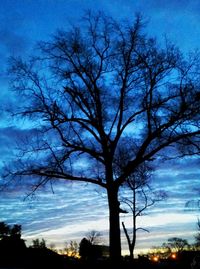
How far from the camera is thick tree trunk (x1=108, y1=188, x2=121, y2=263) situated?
2011 centimetres

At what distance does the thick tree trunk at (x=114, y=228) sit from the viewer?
20.1 metres

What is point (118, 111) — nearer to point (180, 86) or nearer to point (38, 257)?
point (180, 86)

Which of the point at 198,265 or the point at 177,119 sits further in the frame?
the point at 198,265

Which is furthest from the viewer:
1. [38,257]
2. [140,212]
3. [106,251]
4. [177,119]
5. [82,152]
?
[106,251]

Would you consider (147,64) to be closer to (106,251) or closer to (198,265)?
(198,265)

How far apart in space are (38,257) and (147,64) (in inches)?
514

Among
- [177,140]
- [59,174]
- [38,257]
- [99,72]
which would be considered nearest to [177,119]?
[177,140]

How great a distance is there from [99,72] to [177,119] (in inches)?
208

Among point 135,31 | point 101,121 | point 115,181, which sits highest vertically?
point 135,31

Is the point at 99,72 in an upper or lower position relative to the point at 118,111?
Result: upper

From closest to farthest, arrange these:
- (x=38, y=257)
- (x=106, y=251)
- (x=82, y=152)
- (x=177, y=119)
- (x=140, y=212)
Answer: (x=177, y=119), (x=82, y=152), (x=38, y=257), (x=140, y=212), (x=106, y=251)

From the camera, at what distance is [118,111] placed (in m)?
22.3

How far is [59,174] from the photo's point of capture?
70.9 feet

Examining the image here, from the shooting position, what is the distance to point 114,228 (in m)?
20.5
